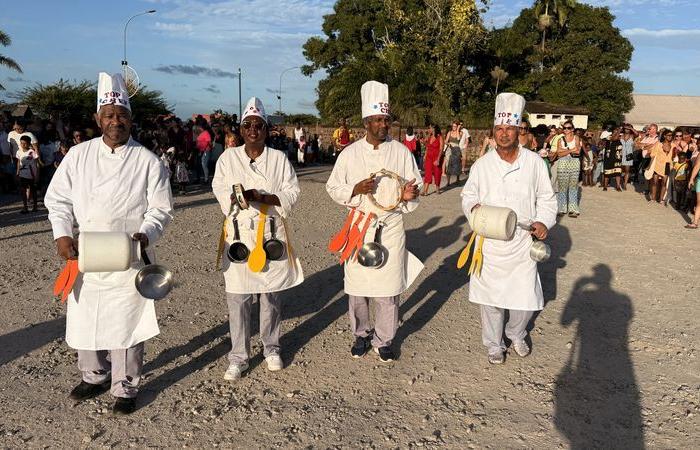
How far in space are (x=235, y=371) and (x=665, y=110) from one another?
62860 millimetres

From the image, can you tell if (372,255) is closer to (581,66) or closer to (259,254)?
(259,254)

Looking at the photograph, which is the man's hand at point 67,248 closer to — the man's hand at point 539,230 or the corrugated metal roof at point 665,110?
the man's hand at point 539,230

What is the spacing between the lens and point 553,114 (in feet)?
118

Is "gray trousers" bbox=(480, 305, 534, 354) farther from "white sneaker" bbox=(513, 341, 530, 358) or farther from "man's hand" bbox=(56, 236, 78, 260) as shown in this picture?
"man's hand" bbox=(56, 236, 78, 260)

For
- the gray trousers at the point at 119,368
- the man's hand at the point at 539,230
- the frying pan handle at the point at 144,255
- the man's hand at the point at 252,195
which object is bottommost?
the gray trousers at the point at 119,368

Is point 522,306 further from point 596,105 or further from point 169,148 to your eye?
point 596,105

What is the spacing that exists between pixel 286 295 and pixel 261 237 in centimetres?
214

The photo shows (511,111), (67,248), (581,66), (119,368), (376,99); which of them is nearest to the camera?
(67,248)

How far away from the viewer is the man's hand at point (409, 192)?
4.20 metres

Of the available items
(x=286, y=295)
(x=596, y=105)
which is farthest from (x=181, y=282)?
(x=596, y=105)

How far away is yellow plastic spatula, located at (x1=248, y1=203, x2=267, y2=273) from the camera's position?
3.92 meters

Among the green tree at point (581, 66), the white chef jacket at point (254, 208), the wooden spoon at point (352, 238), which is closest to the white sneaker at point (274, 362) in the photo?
the white chef jacket at point (254, 208)

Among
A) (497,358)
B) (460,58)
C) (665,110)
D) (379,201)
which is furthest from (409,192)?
(665,110)

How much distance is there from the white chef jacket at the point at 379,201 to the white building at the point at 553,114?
31.7 meters
